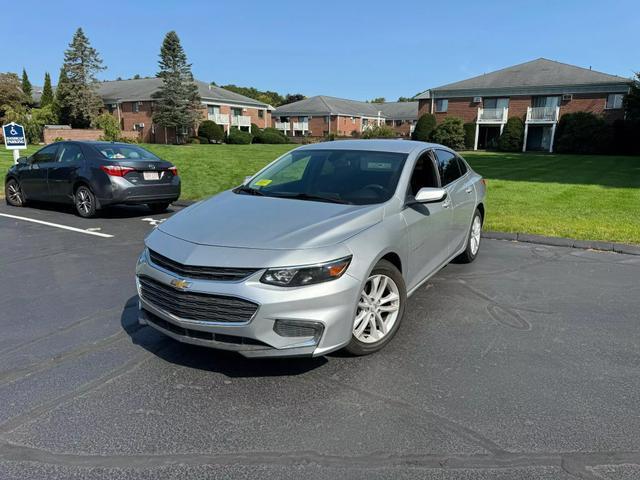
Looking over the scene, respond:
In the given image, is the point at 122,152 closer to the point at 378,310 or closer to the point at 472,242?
the point at 472,242

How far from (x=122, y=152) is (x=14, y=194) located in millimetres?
3574

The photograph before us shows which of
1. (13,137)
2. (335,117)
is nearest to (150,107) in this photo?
(335,117)

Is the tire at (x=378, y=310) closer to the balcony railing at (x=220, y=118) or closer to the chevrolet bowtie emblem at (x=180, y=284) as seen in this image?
the chevrolet bowtie emblem at (x=180, y=284)

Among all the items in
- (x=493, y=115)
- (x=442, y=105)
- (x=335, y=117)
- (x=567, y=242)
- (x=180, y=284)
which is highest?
(x=442, y=105)

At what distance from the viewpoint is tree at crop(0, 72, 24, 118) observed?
149ft

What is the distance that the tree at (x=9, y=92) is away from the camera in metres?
45.5

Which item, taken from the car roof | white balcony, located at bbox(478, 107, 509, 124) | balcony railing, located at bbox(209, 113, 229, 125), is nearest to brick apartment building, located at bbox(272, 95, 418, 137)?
balcony railing, located at bbox(209, 113, 229, 125)

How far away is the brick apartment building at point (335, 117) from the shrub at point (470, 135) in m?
20.1

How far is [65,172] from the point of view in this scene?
1012 cm

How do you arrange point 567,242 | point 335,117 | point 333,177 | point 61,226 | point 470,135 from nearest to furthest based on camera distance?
1. point 333,177
2. point 567,242
3. point 61,226
4. point 470,135
5. point 335,117

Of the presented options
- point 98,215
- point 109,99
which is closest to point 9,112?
point 109,99

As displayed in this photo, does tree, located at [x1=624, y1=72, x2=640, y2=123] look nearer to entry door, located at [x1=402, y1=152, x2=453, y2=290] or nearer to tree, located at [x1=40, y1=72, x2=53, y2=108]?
entry door, located at [x1=402, y1=152, x2=453, y2=290]

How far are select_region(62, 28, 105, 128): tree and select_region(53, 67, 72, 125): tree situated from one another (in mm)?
123

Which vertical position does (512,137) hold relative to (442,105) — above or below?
below
